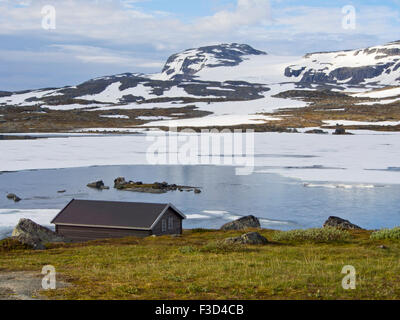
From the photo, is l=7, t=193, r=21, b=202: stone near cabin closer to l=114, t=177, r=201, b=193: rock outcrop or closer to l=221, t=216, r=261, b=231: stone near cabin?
l=114, t=177, r=201, b=193: rock outcrop

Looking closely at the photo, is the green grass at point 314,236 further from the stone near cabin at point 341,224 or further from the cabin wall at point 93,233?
the cabin wall at point 93,233

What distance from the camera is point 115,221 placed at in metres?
31.7

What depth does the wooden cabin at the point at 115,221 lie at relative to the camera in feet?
103

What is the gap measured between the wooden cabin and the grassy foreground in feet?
30.5

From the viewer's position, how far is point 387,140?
96750 mm

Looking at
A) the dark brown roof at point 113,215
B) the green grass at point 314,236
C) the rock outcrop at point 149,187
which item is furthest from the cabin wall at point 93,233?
the rock outcrop at point 149,187

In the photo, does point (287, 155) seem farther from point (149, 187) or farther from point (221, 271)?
point (221, 271)

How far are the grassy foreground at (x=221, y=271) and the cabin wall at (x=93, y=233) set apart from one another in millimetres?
9265

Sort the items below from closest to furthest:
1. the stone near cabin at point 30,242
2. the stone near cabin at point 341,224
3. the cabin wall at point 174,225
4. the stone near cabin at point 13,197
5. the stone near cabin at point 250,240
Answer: the stone near cabin at point 250,240
the stone near cabin at point 30,242
the stone near cabin at point 341,224
the cabin wall at point 174,225
the stone near cabin at point 13,197

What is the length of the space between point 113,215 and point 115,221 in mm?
705

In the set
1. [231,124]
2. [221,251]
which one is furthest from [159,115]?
[221,251]

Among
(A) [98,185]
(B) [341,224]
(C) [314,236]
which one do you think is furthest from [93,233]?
(A) [98,185]

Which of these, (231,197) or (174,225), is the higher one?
(174,225)

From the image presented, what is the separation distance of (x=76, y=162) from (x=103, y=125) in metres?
84.5
